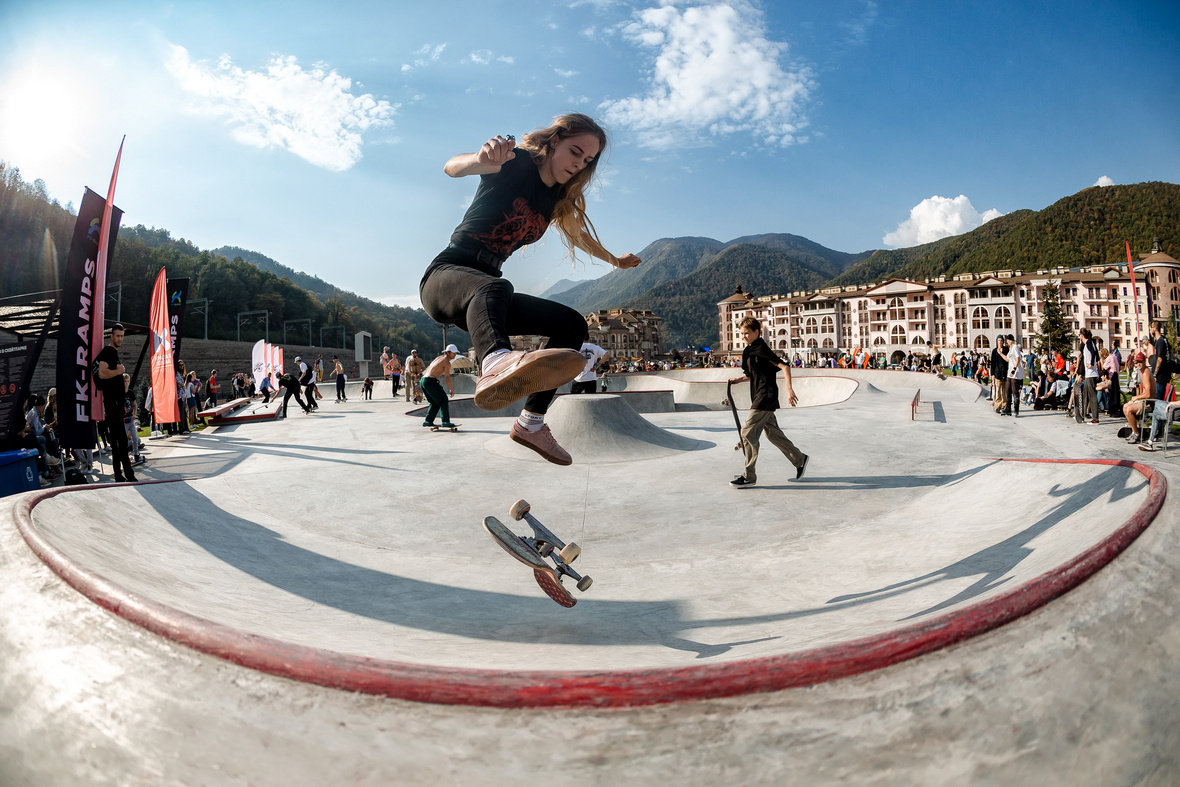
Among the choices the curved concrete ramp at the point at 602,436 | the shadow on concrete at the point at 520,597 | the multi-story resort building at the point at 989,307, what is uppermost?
the multi-story resort building at the point at 989,307

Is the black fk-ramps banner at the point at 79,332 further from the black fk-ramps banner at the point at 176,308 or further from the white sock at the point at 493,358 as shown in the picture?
the white sock at the point at 493,358

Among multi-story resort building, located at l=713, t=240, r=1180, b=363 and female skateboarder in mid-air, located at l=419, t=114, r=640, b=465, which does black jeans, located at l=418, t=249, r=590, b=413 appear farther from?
multi-story resort building, located at l=713, t=240, r=1180, b=363

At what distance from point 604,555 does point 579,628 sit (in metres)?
1.47

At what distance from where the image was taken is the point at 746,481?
6477mm

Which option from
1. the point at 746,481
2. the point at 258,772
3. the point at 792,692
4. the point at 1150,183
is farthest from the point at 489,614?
the point at 1150,183

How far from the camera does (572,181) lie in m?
3.59

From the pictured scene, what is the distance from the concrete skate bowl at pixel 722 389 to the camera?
2122cm

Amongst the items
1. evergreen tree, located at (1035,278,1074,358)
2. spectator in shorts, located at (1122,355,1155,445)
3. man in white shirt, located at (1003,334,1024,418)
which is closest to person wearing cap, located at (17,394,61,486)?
spectator in shorts, located at (1122,355,1155,445)

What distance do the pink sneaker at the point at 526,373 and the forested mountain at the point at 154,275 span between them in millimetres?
43433

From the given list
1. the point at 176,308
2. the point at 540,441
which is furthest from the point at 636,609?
the point at 176,308

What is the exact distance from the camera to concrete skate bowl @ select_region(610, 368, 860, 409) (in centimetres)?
2122

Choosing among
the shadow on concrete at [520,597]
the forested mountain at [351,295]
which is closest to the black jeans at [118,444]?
the shadow on concrete at [520,597]

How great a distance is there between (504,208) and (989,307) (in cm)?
8983

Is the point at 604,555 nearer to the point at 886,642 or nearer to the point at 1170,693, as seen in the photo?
the point at 886,642
